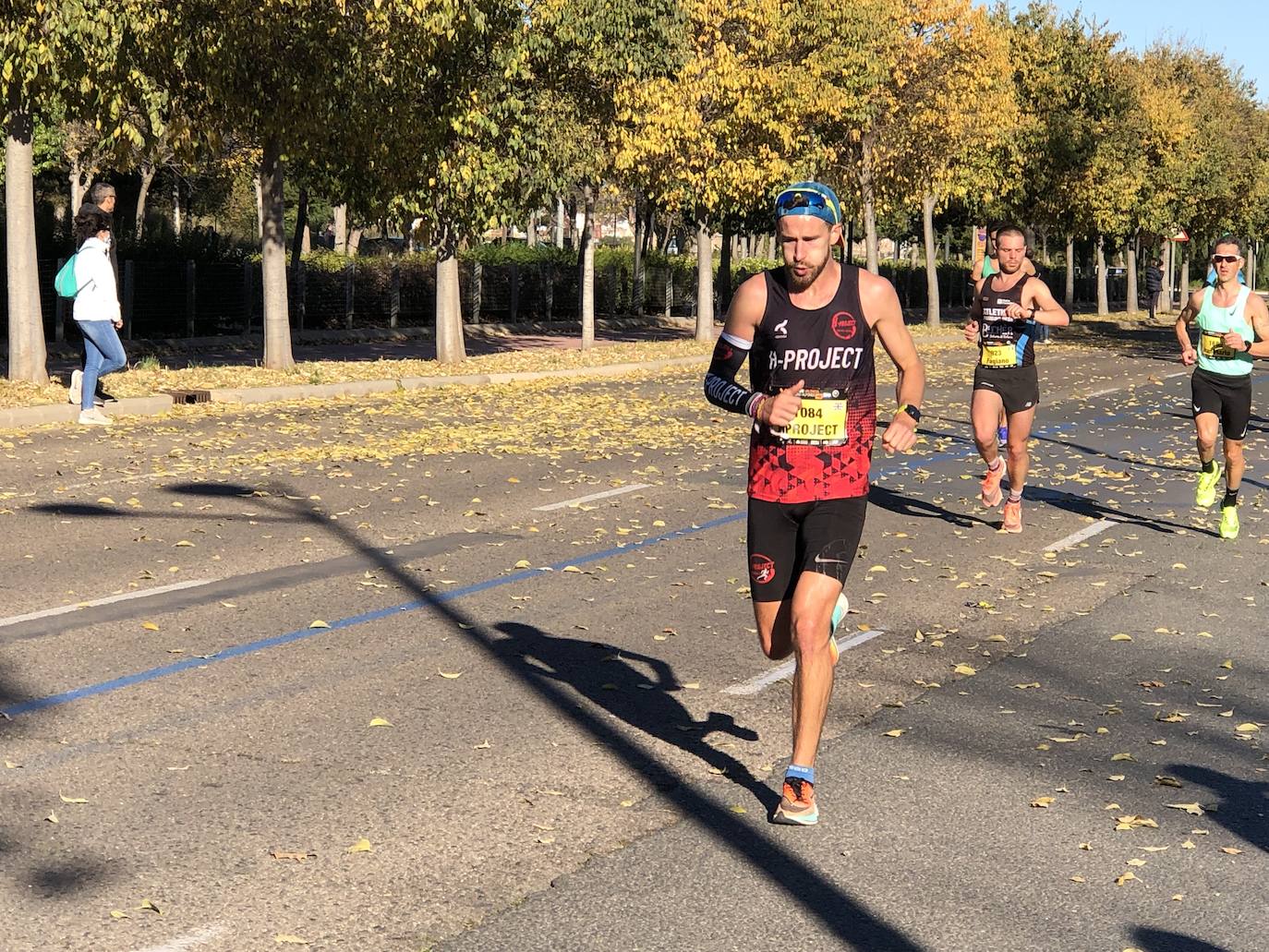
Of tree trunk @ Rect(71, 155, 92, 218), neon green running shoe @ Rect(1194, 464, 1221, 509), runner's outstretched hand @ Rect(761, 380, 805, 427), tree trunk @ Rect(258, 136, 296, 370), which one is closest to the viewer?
runner's outstretched hand @ Rect(761, 380, 805, 427)

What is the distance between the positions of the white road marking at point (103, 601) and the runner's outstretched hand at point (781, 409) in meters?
4.47

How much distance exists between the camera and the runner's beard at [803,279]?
5750 millimetres

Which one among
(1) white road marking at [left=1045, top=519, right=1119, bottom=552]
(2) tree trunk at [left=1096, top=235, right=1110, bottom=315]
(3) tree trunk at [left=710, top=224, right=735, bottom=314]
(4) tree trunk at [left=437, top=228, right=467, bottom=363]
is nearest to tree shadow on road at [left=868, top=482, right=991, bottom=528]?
(1) white road marking at [left=1045, top=519, right=1119, bottom=552]

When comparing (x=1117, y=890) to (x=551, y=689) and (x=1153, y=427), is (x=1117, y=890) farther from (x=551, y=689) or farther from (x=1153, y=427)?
(x=1153, y=427)

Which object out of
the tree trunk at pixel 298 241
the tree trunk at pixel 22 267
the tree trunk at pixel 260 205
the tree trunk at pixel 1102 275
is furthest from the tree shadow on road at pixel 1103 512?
the tree trunk at pixel 1102 275

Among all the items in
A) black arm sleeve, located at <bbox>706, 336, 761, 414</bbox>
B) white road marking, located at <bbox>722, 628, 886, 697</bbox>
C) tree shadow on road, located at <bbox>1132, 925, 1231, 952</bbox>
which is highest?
black arm sleeve, located at <bbox>706, 336, 761, 414</bbox>

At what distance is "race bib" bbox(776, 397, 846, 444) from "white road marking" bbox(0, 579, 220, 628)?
4.46 meters

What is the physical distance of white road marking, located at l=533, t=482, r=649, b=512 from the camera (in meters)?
12.6

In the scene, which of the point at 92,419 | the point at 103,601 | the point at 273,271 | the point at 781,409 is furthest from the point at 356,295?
the point at 781,409

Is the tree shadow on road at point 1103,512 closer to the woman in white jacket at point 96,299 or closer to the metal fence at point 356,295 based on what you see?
the woman in white jacket at point 96,299

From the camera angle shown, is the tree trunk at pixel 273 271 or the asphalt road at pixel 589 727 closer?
the asphalt road at pixel 589 727

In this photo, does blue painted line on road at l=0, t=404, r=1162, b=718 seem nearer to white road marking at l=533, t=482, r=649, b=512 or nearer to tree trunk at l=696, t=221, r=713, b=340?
white road marking at l=533, t=482, r=649, b=512

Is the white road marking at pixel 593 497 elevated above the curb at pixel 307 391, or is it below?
below

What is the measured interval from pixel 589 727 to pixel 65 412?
42.2 feet
